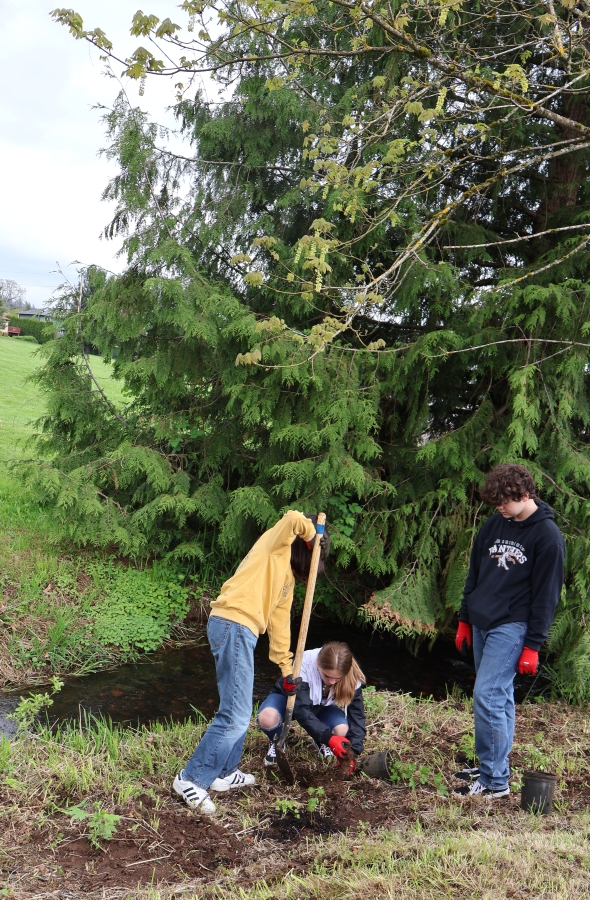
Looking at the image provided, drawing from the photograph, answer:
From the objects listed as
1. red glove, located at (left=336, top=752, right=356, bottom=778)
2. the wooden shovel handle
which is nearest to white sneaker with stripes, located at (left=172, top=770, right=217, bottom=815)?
the wooden shovel handle

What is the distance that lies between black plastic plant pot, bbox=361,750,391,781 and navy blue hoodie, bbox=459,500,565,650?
1014 millimetres

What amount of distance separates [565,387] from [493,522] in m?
2.49

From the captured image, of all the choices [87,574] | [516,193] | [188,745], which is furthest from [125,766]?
[516,193]

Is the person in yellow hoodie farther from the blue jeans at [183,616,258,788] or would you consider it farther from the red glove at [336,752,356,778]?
the red glove at [336,752,356,778]

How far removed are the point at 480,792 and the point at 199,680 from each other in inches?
127

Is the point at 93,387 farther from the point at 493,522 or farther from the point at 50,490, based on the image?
the point at 493,522

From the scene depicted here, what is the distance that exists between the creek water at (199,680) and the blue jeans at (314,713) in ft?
5.12

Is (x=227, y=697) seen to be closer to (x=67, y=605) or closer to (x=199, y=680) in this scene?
(x=199, y=680)

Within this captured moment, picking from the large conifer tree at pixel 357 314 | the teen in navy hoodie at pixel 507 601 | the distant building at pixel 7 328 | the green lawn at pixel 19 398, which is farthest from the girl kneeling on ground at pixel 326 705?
the distant building at pixel 7 328

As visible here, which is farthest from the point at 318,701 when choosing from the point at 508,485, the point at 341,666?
the point at 508,485

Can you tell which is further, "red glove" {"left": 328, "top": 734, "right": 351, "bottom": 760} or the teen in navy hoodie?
"red glove" {"left": 328, "top": 734, "right": 351, "bottom": 760}

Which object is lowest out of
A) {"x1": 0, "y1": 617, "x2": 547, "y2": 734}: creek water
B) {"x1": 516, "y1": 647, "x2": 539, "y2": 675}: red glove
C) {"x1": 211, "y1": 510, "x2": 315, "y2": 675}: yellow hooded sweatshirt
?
{"x1": 0, "y1": 617, "x2": 547, "y2": 734}: creek water

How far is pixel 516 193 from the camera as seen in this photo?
7578 millimetres

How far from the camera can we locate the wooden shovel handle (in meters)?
3.78
